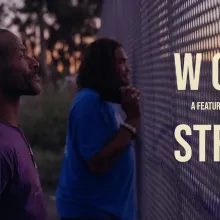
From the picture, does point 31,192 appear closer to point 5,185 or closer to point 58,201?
point 5,185

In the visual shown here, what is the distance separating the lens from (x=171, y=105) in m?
3.31

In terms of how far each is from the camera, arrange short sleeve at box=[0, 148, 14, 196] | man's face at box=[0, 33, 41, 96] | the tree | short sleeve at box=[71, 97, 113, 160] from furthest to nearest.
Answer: the tree < short sleeve at box=[71, 97, 113, 160] < man's face at box=[0, 33, 41, 96] < short sleeve at box=[0, 148, 14, 196]

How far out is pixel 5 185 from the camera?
98.5 inches

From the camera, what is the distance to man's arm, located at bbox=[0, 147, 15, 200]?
249cm

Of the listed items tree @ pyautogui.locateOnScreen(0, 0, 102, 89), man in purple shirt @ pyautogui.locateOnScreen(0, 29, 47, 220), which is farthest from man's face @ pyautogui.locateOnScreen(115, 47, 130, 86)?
tree @ pyautogui.locateOnScreen(0, 0, 102, 89)

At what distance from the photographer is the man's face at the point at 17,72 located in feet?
9.09

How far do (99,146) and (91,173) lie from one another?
0.19m

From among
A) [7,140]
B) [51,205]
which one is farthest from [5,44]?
[51,205]

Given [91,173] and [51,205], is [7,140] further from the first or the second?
[51,205]

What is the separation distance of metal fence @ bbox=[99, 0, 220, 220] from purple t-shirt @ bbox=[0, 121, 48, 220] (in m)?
0.62

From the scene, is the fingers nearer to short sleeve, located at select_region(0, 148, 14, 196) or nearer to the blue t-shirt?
the blue t-shirt

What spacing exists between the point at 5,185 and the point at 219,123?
2.51ft

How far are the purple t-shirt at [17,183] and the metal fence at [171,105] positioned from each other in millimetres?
617

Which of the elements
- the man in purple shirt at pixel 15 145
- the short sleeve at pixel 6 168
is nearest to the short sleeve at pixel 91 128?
the man in purple shirt at pixel 15 145
